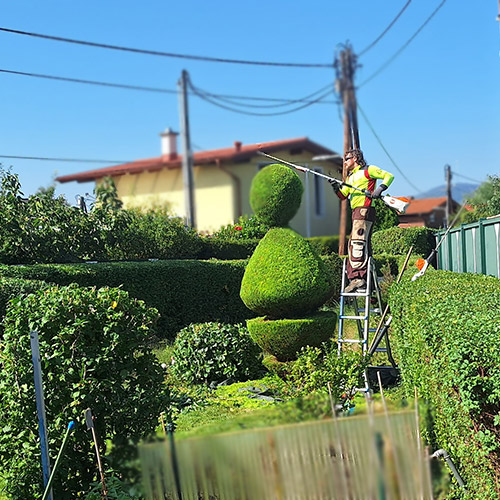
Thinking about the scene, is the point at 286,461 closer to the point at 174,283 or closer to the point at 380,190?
the point at 380,190

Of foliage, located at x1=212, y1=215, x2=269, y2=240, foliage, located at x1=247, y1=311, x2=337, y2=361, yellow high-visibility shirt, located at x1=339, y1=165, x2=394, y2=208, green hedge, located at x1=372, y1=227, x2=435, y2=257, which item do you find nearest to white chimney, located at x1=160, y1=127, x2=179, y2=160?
yellow high-visibility shirt, located at x1=339, y1=165, x2=394, y2=208

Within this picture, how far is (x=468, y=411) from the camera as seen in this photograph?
3312mm

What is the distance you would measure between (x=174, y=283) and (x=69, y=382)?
25.8 feet

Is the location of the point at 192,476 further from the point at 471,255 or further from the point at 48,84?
the point at 471,255

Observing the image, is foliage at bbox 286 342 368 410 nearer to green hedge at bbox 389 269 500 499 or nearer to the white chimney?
green hedge at bbox 389 269 500 499

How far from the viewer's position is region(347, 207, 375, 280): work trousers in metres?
8.00

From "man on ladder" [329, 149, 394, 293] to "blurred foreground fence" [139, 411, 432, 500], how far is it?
237 inches

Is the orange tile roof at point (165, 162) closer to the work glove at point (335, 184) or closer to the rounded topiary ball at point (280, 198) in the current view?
the work glove at point (335, 184)

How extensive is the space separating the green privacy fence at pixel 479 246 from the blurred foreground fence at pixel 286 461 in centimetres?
713

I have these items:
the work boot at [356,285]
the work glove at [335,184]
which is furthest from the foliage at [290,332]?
the work glove at [335,184]

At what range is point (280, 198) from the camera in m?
8.45

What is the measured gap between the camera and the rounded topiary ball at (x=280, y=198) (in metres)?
8.16

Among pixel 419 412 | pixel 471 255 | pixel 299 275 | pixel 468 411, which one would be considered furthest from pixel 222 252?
pixel 419 412

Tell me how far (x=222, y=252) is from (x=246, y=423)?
46.6ft
